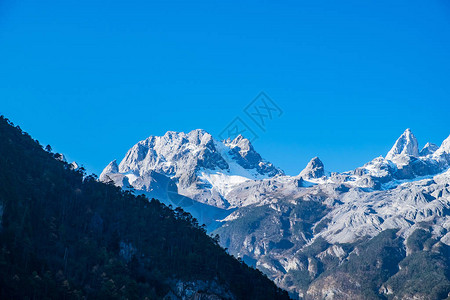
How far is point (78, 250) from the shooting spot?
16112 centimetres

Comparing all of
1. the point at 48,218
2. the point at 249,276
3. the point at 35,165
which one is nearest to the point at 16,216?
the point at 48,218

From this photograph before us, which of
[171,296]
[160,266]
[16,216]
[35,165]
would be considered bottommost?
[171,296]

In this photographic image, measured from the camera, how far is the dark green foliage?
138 metres

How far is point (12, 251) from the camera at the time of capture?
138 meters

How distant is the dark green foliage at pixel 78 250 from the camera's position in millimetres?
137500

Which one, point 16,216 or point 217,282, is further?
point 217,282

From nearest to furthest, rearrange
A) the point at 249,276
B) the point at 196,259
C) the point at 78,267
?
the point at 78,267
the point at 196,259
the point at 249,276

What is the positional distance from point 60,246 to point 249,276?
73.2 meters

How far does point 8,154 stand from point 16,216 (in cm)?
4006

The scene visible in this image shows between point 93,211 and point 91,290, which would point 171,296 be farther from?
point 93,211

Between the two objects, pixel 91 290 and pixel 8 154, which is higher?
pixel 8 154

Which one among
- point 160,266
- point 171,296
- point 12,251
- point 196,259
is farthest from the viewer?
point 196,259

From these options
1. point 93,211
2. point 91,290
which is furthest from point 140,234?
point 91,290

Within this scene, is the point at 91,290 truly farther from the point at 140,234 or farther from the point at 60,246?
the point at 140,234
